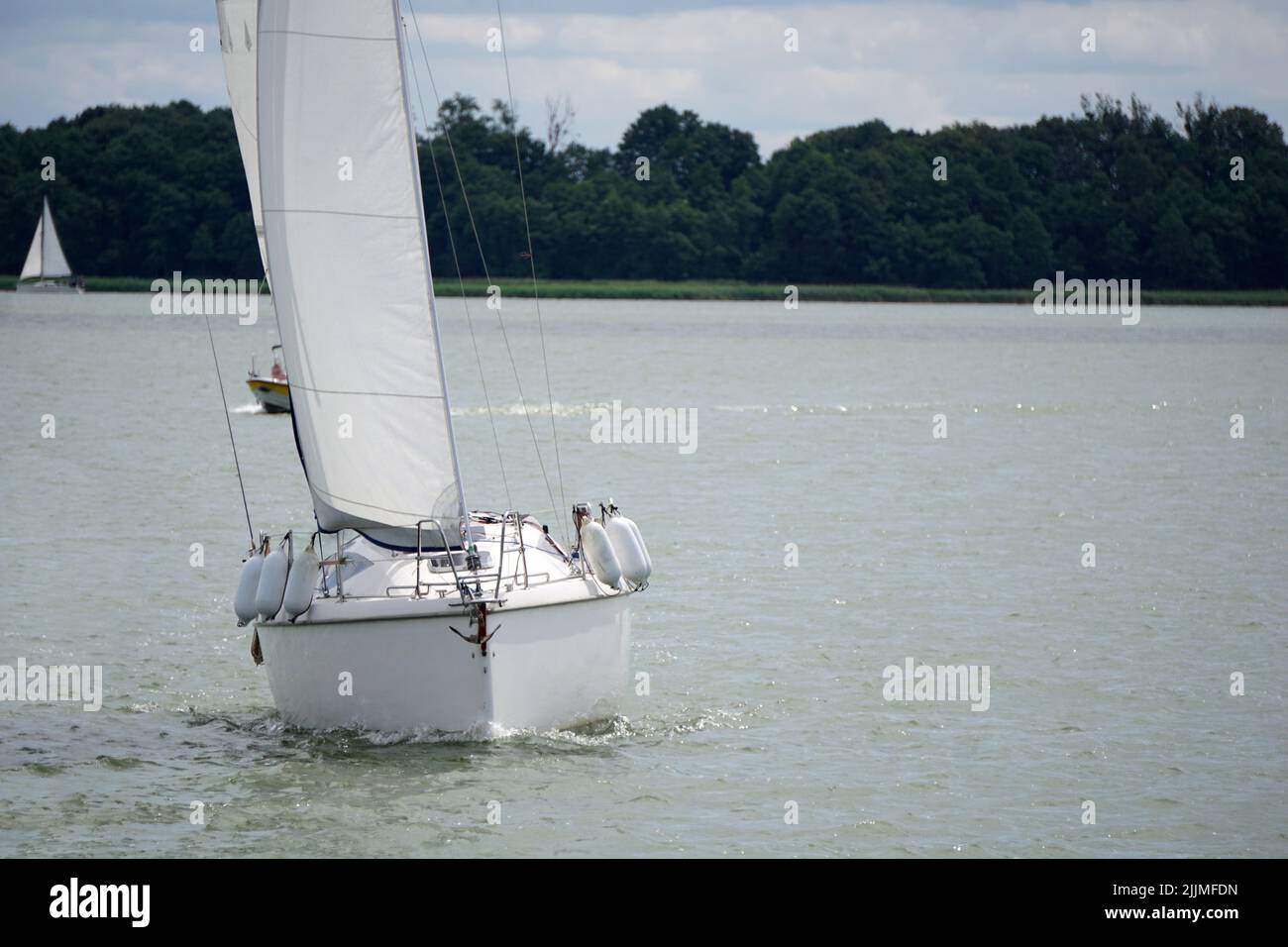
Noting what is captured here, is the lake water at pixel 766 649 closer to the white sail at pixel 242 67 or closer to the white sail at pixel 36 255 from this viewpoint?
the white sail at pixel 242 67

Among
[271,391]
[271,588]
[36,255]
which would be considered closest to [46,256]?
[36,255]

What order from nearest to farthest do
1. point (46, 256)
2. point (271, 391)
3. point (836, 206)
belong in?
point (271, 391) → point (46, 256) → point (836, 206)

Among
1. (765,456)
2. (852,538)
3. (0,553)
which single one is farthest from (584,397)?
(0,553)

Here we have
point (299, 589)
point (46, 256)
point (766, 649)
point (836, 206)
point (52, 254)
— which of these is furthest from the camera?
point (836, 206)

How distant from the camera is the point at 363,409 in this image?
1656 centimetres

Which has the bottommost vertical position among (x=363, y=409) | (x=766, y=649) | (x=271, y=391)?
(x=766, y=649)

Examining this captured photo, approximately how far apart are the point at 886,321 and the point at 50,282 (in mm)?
60753

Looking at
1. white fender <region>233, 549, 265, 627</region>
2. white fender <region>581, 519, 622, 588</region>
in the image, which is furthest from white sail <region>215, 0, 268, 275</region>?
white fender <region>581, 519, 622, 588</region>

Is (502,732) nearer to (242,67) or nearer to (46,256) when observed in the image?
(242,67)

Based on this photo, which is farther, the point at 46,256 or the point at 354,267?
the point at 46,256

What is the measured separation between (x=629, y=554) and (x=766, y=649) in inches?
193

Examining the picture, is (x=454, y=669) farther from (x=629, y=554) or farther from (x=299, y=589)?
(x=629, y=554)

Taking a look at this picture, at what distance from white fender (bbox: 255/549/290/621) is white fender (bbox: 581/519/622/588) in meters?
2.69

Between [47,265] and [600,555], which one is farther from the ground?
[47,265]
